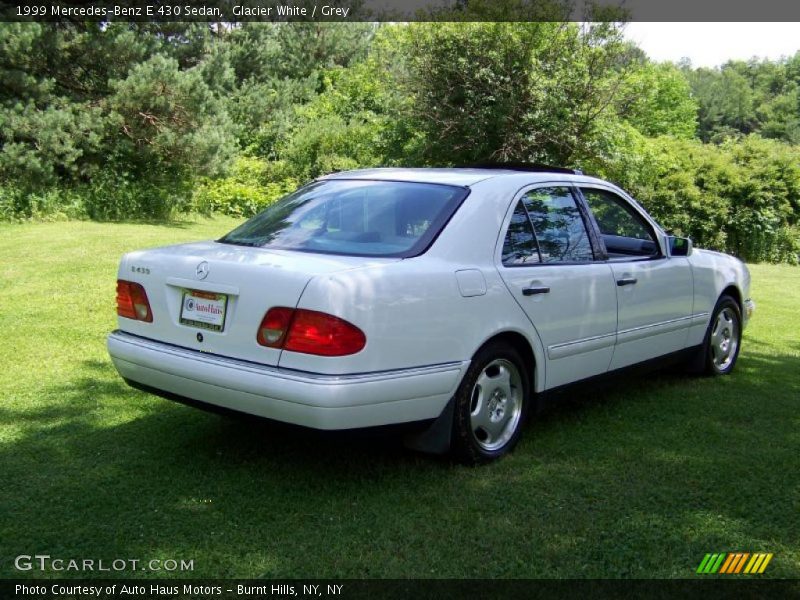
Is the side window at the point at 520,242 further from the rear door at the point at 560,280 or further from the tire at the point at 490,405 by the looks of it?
the tire at the point at 490,405

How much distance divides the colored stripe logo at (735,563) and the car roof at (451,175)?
2.31m

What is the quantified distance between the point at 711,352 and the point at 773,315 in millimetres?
4746

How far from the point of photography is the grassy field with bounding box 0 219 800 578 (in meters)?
3.47

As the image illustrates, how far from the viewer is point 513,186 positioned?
4918 mm

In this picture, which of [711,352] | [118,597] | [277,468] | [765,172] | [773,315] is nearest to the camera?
[118,597]

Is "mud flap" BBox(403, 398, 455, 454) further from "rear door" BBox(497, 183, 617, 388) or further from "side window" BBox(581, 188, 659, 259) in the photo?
"side window" BBox(581, 188, 659, 259)

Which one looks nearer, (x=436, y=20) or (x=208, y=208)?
(x=436, y=20)

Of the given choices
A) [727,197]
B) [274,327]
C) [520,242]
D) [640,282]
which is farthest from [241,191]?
[274,327]

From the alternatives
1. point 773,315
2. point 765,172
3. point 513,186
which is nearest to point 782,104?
point 765,172

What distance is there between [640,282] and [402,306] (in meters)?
2.34

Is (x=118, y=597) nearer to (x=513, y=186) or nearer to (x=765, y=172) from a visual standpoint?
(x=513, y=186)

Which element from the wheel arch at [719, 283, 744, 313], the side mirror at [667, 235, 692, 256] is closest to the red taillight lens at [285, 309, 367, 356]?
the side mirror at [667, 235, 692, 256]

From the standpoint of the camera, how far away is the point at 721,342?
22.8 ft
